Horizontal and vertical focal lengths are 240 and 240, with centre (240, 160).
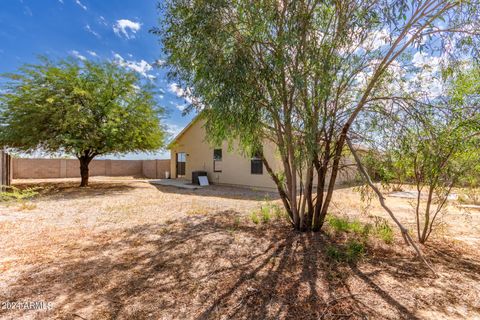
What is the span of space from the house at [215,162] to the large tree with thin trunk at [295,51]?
5660 mm

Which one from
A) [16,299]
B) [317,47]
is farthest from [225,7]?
[16,299]

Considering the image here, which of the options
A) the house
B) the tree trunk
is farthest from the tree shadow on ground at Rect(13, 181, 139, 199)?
the house

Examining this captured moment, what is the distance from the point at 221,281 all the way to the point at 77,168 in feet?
69.1

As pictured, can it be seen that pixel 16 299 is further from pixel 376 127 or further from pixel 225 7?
pixel 376 127

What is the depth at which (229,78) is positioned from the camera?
136 inches

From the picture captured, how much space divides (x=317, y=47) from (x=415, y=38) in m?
1.42

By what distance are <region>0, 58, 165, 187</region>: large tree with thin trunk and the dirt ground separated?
18.5 feet

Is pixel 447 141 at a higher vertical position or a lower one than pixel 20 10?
lower

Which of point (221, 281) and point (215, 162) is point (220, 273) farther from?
point (215, 162)

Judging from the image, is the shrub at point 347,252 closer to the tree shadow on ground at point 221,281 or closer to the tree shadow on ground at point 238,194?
the tree shadow on ground at point 221,281

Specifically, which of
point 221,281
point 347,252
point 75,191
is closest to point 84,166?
point 75,191

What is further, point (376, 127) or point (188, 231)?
point (188, 231)

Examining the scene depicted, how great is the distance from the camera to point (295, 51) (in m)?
3.68

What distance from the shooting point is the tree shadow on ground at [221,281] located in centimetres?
243
